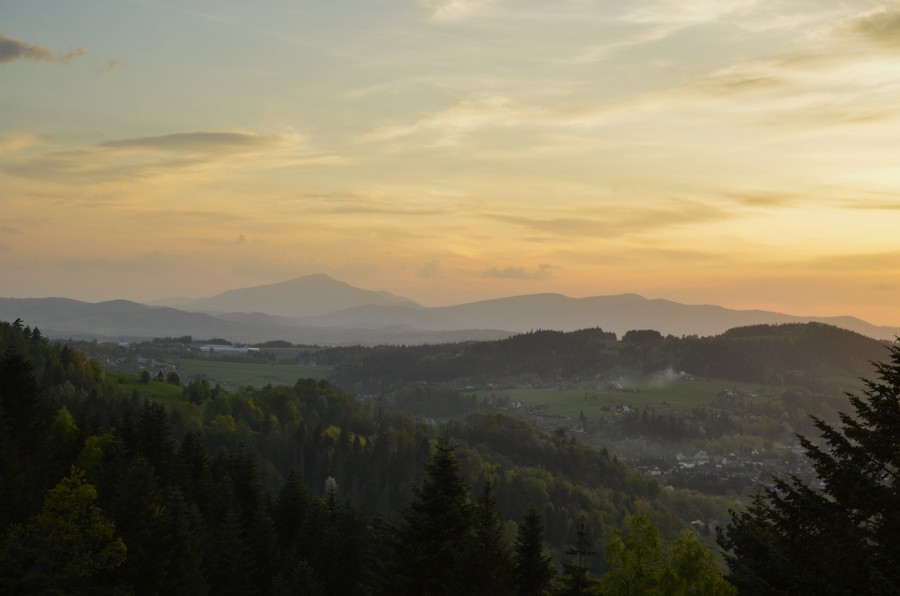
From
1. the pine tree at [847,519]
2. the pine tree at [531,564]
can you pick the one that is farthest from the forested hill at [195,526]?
the pine tree at [847,519]

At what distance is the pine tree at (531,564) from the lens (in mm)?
53156

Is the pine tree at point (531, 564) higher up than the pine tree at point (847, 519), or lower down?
lower down

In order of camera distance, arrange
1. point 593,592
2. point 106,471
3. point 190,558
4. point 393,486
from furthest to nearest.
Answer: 1. point 393,486
2. point 106,471
3. point 190,558
4. point 593,592

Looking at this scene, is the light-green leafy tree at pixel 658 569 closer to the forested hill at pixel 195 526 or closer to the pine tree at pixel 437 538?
the forested hill at pixel 195 526

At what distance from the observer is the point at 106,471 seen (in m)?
62.1

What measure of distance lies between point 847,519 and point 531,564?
30.2 metres

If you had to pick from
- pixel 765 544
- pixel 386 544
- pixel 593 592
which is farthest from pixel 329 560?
pixel 765 544

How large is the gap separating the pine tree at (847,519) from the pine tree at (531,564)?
86.1 ft

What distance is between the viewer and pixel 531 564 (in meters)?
53.8

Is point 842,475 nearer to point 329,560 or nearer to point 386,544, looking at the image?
point 386,544

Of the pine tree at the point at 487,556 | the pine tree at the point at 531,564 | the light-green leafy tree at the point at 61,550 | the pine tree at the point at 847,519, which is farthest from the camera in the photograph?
the pine tree at the point at 531,564

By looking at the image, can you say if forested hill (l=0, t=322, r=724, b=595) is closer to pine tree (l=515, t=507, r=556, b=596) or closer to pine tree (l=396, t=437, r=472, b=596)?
pine tree (l=396, t=437, r=472, b=596)

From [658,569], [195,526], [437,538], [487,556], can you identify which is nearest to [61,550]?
[437,538]

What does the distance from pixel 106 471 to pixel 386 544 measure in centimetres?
3228
